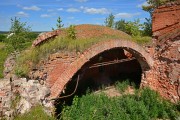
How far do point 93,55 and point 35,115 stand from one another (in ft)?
8.90

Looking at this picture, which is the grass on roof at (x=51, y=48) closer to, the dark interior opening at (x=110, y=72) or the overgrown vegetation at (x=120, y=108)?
the overgrown vegetation at (x=120, y=108)

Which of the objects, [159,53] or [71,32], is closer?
[71,32]

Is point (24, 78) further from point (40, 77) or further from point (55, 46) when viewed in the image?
point (55, 46)

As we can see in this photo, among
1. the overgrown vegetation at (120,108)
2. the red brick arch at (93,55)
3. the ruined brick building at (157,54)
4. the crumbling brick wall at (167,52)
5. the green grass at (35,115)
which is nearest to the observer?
the green grass at (35,115)

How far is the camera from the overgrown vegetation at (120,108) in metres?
7.67

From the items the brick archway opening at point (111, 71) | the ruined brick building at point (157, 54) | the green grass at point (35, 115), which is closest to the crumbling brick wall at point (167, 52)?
the ruined brick building at point (157, 54)

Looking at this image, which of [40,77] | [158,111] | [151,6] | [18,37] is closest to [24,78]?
[40,77]

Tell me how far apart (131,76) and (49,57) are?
672cm

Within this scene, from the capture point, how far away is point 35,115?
640 centimetres

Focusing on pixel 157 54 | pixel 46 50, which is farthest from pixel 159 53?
pixel 46 50

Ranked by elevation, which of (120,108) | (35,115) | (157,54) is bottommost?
(120,108)

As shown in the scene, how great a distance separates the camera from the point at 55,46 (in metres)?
7.25

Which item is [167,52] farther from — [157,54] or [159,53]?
[157,54]

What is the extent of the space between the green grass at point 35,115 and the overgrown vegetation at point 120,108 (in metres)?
1.03
